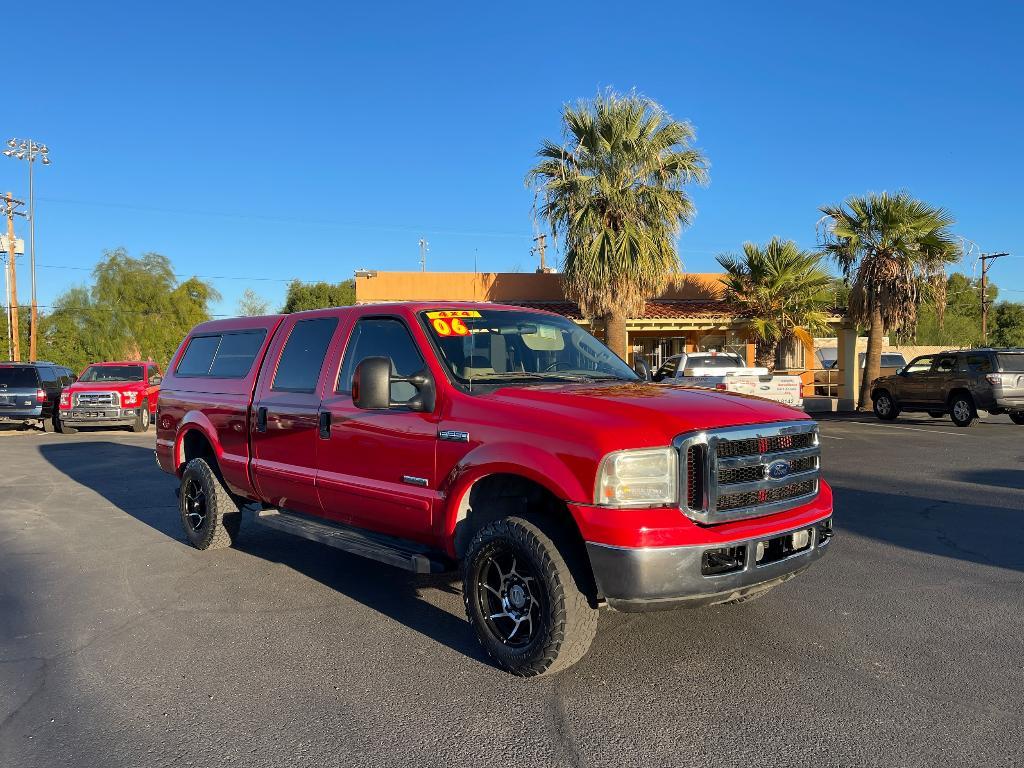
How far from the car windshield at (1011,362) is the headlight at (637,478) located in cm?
1650

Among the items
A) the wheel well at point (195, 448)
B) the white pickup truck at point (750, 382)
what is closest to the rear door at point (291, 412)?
the wheel well at point (195, 448)

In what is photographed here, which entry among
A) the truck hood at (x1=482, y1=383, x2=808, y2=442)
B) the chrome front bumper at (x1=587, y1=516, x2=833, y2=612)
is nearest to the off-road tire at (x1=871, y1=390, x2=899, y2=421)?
the truck hood at (x1=482, y1=383, x2=808, y2=442)

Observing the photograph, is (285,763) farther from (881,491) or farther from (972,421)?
(972,421)

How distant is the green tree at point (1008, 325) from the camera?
53.6 meters

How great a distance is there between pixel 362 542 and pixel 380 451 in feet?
1.91

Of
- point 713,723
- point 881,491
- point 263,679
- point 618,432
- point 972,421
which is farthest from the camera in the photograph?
point 972,421

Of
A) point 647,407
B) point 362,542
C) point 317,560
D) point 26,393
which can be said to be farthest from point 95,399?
point 647,407

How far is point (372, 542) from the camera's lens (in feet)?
15.7

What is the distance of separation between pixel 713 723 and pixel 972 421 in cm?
1714

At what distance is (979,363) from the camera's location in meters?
17.4

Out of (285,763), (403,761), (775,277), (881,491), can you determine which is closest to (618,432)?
(403,761)

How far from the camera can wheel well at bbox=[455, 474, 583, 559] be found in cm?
428

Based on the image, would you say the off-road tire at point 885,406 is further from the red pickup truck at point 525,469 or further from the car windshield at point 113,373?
the car windshield at point 113,373

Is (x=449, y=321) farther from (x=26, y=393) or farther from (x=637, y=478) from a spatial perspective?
(x=26, y=393)
